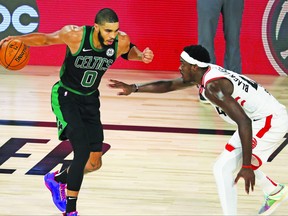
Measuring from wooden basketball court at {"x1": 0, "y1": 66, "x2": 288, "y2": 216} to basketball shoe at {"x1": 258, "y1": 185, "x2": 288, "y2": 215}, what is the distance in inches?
6.5

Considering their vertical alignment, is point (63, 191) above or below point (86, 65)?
below

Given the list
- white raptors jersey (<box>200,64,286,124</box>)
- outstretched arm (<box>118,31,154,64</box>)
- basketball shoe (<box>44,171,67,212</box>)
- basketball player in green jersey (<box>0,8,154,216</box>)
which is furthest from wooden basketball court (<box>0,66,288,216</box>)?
outstretched arm (<box>118,31,154,64</box>)

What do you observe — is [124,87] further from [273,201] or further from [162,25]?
[162,25]

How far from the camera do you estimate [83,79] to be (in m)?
6.02

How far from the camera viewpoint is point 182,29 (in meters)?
11.4

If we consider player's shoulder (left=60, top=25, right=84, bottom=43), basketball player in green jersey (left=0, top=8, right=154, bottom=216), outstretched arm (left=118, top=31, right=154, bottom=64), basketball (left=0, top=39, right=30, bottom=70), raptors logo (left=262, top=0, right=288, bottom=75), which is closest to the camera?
basketball player in green jersey (left=0, top=8, right=154, bottom=216)

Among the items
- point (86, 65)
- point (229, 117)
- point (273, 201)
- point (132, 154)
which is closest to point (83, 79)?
point (86, 65)

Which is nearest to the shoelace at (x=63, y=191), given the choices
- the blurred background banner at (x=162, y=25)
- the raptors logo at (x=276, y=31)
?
the blurred background banner at (x=162, y=25)

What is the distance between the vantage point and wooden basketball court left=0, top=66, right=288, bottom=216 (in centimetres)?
633

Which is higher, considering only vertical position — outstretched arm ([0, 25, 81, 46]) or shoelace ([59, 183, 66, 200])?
outstretched arm ([0, 25, 81, 46])

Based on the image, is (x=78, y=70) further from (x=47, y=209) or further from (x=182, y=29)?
(x=182, y=29)

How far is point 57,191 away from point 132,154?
1716 millimetres

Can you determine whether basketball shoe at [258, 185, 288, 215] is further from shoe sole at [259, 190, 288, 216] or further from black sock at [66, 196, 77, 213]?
black sock at [66, 196, 77, 213]

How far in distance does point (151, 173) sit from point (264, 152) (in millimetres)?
1665
